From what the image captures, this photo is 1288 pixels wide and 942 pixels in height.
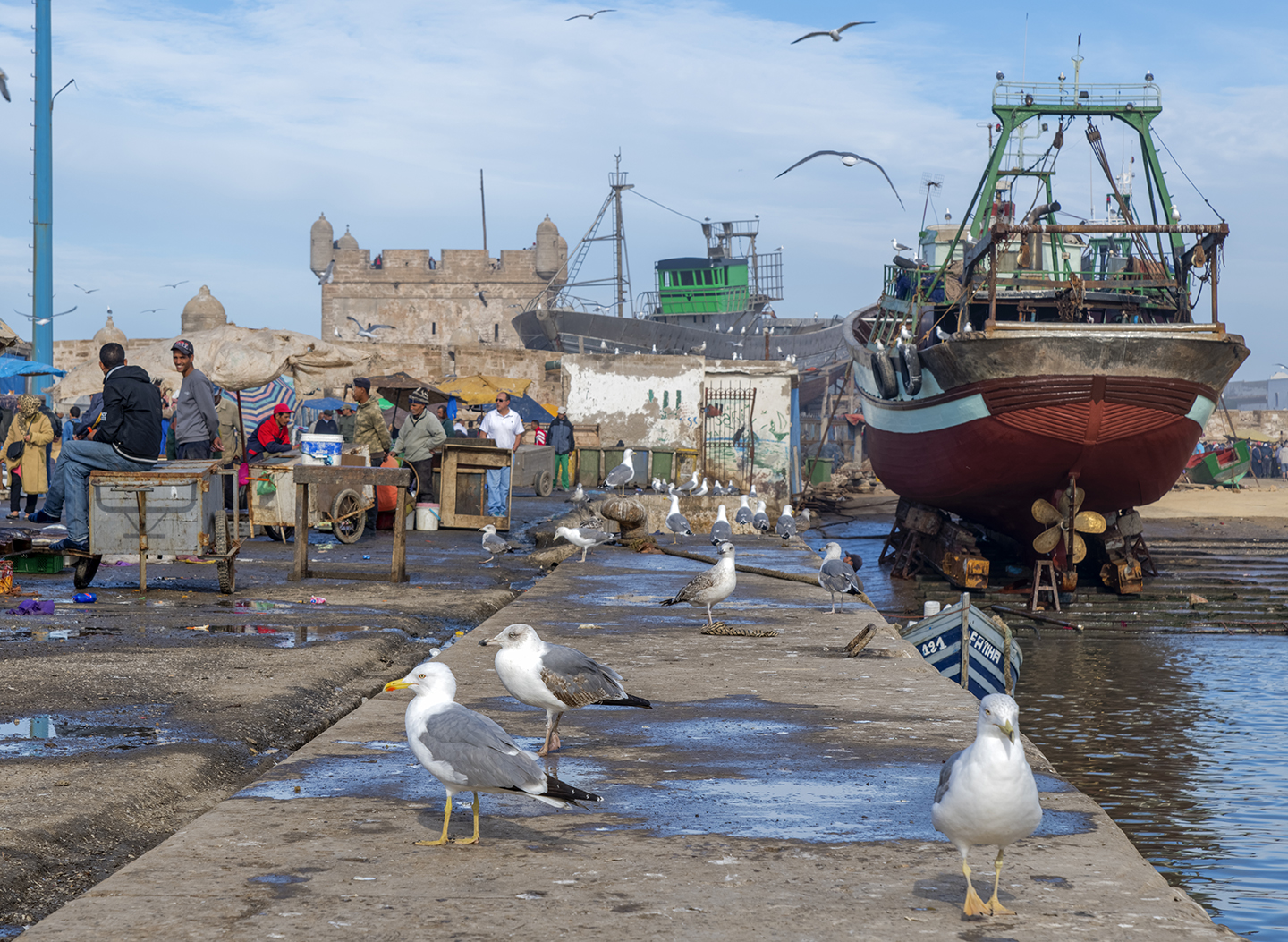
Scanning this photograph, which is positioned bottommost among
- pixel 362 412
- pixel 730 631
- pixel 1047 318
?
pixel 730 631

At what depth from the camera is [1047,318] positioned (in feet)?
78.9

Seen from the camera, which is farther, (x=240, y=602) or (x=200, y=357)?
(x=200, y=357)

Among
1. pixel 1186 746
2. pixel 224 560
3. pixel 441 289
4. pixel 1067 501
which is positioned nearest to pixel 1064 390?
pixel 1067 501

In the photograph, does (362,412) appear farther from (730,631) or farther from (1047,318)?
(1047,318)

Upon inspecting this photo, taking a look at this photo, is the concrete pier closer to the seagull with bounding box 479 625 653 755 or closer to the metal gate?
the seagull with bounding box 479 625 653 755

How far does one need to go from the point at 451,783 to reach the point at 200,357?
58.1 ft

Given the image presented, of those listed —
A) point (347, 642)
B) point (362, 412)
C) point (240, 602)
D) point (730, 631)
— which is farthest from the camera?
point (362, 412)

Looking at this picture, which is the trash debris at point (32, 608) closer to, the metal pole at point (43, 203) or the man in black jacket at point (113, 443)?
the man in black jacket at point (113, 443)

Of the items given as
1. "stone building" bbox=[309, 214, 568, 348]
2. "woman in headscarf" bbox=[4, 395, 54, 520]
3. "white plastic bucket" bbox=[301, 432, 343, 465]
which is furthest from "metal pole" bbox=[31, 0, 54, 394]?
"stone building" bbox=[309, 214, 568, 348]

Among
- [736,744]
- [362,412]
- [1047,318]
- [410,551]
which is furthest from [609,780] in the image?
[1047,318]

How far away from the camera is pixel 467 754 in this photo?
3.53m

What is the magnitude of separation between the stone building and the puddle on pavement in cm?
6279

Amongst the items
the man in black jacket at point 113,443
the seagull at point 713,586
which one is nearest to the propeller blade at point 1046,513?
the seagull at point 713,586

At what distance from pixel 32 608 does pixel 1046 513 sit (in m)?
15.4
